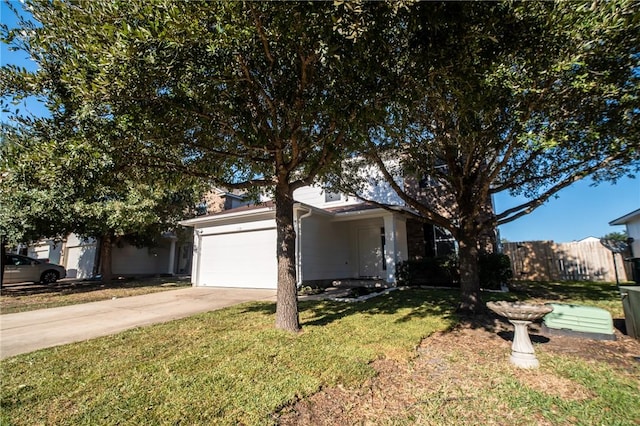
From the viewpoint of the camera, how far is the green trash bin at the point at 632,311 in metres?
5.42

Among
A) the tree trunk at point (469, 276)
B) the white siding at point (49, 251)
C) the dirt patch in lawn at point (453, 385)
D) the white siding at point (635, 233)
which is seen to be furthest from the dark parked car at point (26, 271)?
the white siding at point (635, 233)

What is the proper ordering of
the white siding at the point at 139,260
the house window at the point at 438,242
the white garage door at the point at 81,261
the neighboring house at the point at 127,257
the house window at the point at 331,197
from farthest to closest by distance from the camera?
the white garage door at the point at 81,261 → the neighboring house at the point at 127,257 → the white siding at the point at 139,260 → the house window at the point at 331,197 → the house window at the point at 438,242

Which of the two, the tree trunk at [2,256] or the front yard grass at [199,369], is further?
the tree trunk at [2,256]

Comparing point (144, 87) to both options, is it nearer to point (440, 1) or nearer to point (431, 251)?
point (440, 1)

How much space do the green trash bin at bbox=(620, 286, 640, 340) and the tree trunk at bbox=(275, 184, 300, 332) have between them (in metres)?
5.88

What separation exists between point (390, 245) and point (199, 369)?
940 cm

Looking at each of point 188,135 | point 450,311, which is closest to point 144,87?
point 188,135

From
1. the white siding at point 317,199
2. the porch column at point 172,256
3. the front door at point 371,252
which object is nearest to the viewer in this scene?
the front door at point 371,252

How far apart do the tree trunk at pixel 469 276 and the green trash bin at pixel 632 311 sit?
239 centimetres

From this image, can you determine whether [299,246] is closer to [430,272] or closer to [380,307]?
[380,307]

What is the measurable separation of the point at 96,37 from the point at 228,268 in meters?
10.7

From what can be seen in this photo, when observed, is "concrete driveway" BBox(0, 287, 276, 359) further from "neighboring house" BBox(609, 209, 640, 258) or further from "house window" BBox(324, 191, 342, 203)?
"neighboring house" BBox(609, 209, 640, 258)

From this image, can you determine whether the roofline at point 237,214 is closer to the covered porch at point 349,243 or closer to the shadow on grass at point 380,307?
the covered porch at point 349,243

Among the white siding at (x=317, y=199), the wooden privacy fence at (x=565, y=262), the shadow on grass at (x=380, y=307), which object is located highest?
the white siding at (x=317, y=199)
